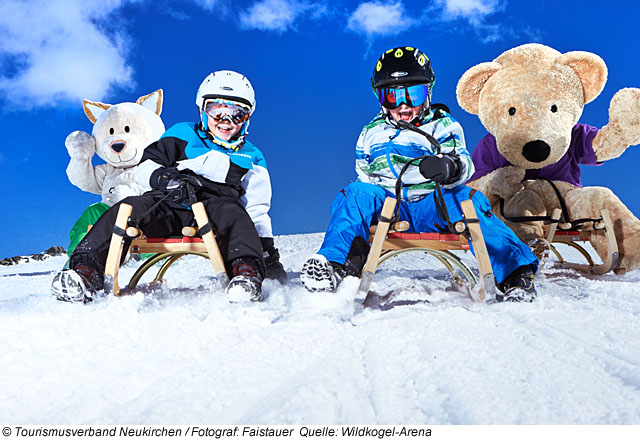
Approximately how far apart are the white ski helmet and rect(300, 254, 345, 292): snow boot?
0.98 meters

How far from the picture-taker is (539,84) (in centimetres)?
286

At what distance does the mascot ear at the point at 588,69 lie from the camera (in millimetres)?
2869

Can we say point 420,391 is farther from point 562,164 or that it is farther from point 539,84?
point 562,164

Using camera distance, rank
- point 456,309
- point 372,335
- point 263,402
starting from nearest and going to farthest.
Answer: point 263,402
point 372,335
point 456,309

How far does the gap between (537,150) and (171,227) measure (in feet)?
7.19

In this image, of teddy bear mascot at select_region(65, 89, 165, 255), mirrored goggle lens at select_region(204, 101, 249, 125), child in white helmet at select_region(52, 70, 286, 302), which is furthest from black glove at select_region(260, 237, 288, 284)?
teddy bear mascot at select_region(65, 89, 165, 255)

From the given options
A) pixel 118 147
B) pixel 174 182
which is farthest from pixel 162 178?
pixel 118 147

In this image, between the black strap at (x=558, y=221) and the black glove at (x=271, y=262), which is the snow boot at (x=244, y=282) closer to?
the black glove at (x=271, y=262)

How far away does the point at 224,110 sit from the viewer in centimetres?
225

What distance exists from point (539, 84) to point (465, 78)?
45cm

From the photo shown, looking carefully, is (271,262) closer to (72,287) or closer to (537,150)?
(72,287)

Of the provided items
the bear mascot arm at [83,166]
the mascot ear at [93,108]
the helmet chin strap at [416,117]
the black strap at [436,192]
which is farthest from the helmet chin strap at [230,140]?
the mascot ear at [93,108]

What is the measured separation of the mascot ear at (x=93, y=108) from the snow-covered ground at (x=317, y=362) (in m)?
2.17

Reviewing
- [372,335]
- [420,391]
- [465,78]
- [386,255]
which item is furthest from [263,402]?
[465,78]
